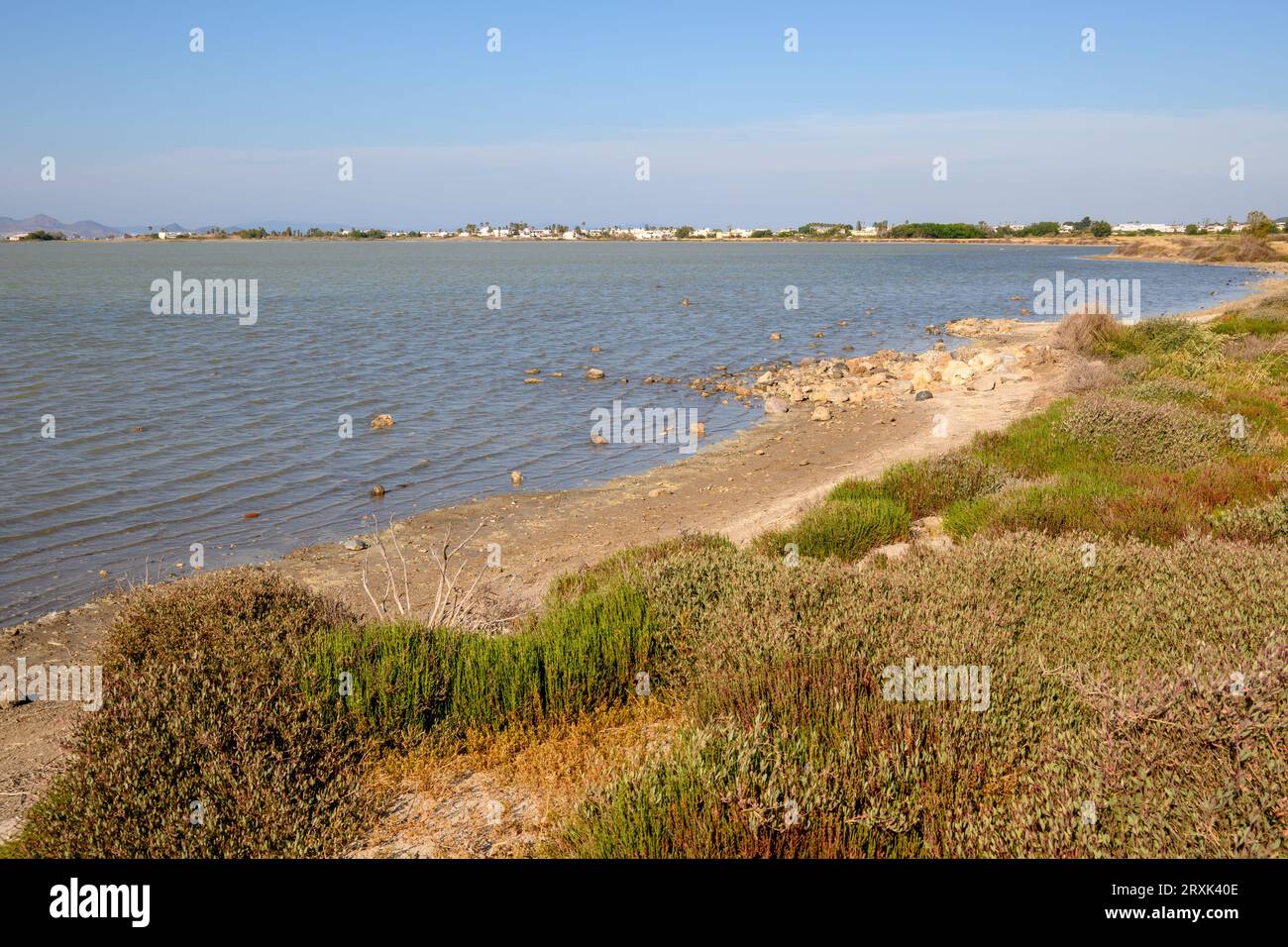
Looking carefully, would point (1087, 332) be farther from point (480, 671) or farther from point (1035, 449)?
point (480, 671)

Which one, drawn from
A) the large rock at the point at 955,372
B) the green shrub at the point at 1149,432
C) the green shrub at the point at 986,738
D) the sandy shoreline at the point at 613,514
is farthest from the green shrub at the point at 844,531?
the large rock at the point at 955,372

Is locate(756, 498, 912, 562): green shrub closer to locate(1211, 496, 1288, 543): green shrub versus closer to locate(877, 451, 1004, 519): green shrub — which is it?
locate(877, 451, 1004, 519): green shrub

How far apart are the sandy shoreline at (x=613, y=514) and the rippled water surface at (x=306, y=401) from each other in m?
0.85

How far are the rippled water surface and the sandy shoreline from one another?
85 centimetres

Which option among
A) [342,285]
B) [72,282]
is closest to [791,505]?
[342,285]

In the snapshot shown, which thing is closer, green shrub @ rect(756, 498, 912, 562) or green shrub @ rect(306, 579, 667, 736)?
green shrub @ rect(306, 579, 667, 736)

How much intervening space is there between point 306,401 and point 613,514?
436 inches

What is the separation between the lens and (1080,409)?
12.8 meters

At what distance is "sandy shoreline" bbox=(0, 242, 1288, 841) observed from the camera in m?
7.16

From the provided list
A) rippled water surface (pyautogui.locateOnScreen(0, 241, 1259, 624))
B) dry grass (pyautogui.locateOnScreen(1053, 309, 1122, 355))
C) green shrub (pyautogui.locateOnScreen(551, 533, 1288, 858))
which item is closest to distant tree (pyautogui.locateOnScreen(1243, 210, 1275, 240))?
rippled water surface (pyautogui.locateOnScreen(0, 241, 1259, 624))

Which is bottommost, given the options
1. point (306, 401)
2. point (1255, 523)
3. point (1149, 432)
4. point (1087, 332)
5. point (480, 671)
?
point (480, 671)

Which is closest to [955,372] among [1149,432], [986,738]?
[1149,432]

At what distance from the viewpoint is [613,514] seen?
13.0 m
